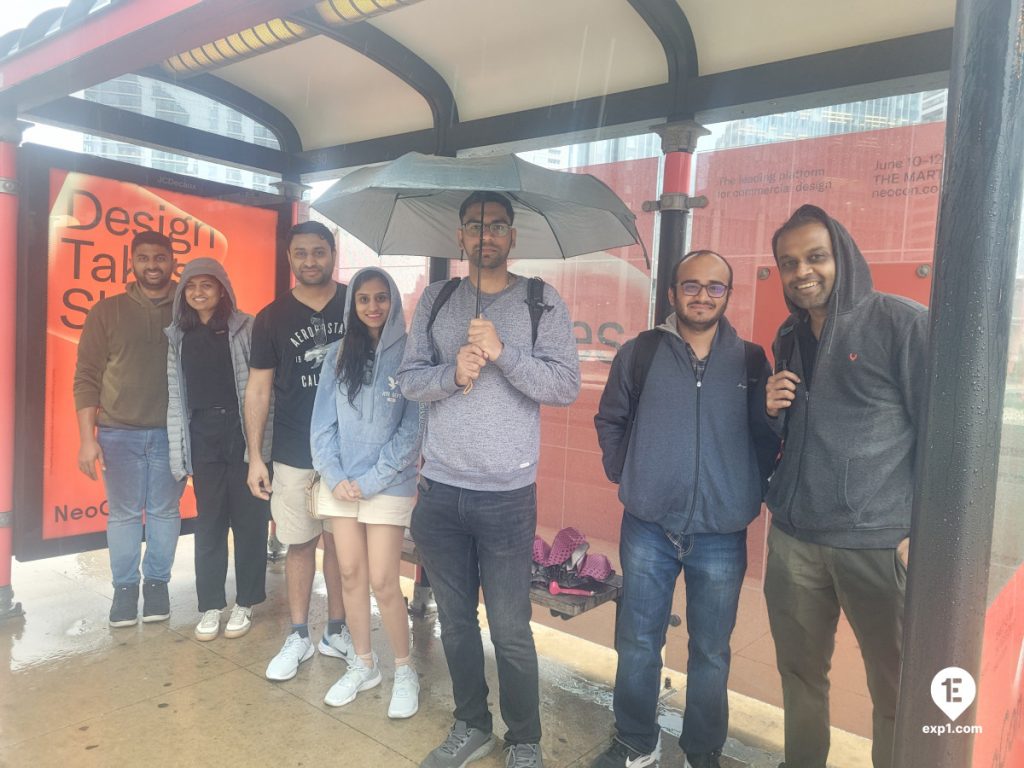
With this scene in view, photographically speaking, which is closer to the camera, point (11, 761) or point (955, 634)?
point (955, 634)

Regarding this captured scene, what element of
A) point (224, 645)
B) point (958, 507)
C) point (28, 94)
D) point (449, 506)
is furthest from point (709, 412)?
point (28, 94)

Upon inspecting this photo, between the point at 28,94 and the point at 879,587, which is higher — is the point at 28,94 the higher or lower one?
the higher one

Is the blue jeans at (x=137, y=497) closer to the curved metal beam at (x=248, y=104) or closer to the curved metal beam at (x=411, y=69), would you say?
the curved metal beam at (x=248, y=104)

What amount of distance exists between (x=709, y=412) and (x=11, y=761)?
2782mm

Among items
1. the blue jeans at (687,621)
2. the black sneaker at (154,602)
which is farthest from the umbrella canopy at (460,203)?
the black sneaker at (154,602)

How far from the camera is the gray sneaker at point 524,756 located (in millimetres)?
2621

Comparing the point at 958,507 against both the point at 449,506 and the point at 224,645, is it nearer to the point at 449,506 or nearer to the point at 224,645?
the point at 449,506

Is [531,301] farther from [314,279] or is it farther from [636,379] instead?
[314,279]

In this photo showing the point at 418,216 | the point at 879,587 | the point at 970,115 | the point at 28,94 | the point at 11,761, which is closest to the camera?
the point at 970,115

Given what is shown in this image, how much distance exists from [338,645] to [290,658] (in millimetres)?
244

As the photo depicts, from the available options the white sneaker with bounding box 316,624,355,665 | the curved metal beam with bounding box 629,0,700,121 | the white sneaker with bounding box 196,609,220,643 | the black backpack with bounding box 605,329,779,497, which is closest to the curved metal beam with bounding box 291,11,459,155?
the curved metal beam with bounding box 629,0,700,121

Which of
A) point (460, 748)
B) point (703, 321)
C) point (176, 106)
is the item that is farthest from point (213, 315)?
point (703, 321)

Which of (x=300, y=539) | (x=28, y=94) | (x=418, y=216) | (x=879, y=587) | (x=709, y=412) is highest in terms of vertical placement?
(x=28, y=94)

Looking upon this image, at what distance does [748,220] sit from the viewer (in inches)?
123
